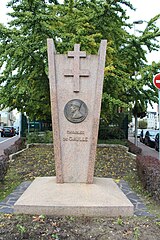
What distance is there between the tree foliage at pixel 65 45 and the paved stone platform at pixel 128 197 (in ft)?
15.6

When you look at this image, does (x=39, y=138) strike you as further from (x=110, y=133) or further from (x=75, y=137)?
(x=75, y=137)

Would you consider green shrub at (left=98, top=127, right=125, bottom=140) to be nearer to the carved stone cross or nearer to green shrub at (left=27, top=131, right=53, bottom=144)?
green shrub at (left=27, top=131, right=53, bottom=144)

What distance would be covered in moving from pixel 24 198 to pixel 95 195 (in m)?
1.25

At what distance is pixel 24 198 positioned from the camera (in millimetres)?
4969

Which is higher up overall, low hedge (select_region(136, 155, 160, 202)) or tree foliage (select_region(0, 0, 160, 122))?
tree foliage (select_region(0, 0, 160, 122))

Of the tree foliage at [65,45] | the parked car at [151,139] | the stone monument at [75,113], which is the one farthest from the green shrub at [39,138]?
the parked car at [151,139]

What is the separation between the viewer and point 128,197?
6.27 metres

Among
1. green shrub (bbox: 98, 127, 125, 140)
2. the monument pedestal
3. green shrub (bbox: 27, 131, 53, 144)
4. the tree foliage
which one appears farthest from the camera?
green shrub (bbox: 98, 127, 125, 140)

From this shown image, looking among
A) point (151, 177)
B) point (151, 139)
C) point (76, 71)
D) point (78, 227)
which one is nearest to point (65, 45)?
point (76, 71)

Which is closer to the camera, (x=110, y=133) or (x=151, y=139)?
(x=110, y=133)

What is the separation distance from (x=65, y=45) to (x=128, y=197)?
6320 millimetres

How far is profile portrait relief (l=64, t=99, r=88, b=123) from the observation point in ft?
19.4

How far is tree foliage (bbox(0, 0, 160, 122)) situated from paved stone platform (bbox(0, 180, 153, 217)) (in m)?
4.76

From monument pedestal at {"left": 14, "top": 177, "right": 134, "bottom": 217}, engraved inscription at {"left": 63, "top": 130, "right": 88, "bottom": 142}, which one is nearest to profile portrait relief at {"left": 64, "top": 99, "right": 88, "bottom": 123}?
engraved inscription at {"left": 63, "top": 130, "right": 88, "bottom": 142}
